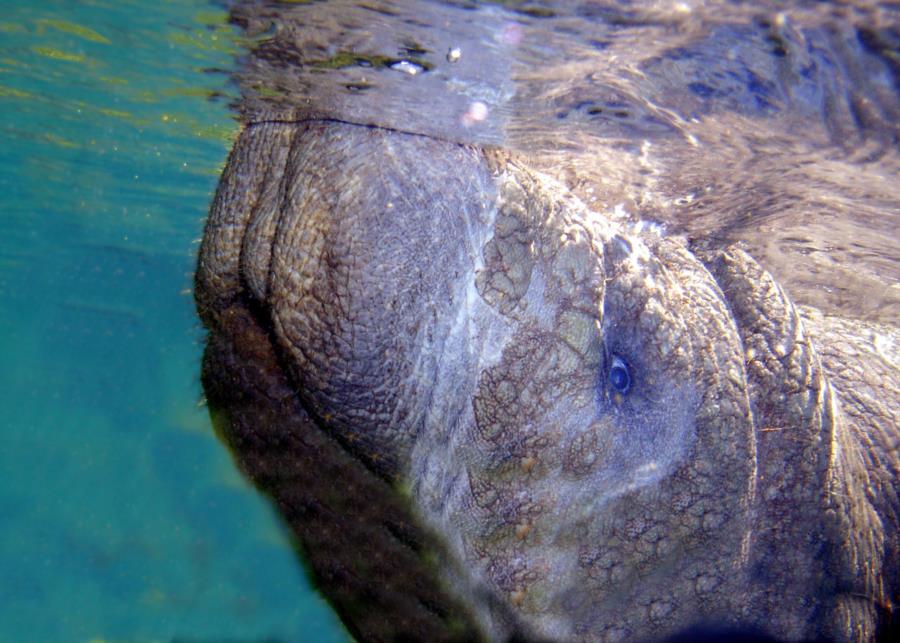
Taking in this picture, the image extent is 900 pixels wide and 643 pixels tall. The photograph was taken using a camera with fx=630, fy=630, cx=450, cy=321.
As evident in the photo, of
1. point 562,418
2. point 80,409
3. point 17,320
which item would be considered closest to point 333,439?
point 562,418

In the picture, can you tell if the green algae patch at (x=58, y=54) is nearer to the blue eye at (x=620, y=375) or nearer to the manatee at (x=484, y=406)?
the manatee at (x=484, y=406)

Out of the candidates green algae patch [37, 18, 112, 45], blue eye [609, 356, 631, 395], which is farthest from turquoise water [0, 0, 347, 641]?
blue eye [609, 356, 631, 395]

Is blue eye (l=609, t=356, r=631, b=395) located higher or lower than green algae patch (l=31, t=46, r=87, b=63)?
higher

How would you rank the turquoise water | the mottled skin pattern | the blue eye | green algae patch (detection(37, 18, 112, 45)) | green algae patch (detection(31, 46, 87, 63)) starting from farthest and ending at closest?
green algae patch (detection(31, 46, 87, 63))
the turquoise water
green algae patch (detection(37, 18, 112, 45))
the blue eye
the mottled skin pattern

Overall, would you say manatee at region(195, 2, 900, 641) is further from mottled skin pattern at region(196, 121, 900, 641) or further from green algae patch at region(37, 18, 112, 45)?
green algae patch at region(37, 18, 112, 45)

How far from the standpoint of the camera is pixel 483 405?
2326 millimetres

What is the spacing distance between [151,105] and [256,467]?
1174 centimetres

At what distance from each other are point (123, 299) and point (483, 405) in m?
43.5

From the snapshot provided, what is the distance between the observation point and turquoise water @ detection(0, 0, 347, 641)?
9.20m

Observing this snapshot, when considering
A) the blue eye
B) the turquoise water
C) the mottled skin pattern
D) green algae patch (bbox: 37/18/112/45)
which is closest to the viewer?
the mottled skin pattern

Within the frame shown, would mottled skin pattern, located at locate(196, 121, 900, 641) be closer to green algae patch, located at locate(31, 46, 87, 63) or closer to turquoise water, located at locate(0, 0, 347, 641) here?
turquoise water, located at locate(0, 0, 347, 641)

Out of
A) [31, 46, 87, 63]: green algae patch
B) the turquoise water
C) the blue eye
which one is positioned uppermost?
the blue eye

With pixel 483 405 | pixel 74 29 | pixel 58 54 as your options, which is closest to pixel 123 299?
pixel 58 54

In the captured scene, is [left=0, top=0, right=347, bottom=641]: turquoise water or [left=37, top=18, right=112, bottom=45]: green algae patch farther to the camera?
[left=0, top=0, right=347, bottom=641]: turquoise water
